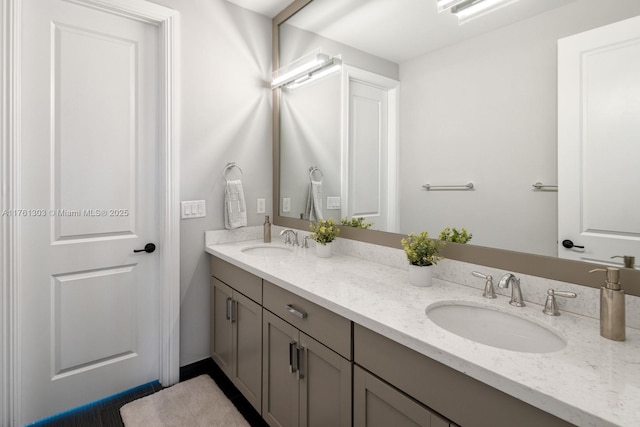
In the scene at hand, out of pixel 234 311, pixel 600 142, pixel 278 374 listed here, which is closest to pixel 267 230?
pixel 234 311

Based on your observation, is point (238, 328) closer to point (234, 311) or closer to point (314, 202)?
point (234, 311)

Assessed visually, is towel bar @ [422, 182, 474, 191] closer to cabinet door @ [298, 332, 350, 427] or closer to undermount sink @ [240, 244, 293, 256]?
cabinet door @ [298, 332, 350, 427]

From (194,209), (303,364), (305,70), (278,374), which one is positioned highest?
(305,70)

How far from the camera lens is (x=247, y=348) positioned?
1796 mm

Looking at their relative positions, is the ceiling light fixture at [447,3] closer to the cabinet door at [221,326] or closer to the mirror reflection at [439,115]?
the mirror reflection at [439,115]

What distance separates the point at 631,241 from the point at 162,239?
220 cm

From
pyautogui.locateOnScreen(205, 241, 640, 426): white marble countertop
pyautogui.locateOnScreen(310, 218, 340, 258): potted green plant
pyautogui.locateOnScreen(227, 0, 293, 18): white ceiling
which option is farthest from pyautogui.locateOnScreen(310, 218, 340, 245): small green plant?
pyautogui.locateOnScreen(227, 0, 293, 18): white ceiling

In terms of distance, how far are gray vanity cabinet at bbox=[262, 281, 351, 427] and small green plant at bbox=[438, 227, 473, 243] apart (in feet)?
2.03

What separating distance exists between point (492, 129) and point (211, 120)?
1.70 meters

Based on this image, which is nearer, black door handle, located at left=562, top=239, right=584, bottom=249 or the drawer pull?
black door handle, located at left=562, top=239, right=584, bottom=249

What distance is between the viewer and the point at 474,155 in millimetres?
1371

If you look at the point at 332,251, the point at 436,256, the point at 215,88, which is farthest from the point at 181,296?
the point at 436,256

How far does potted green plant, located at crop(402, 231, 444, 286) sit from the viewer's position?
136 cm

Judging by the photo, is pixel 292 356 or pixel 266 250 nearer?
pixel 292 356
